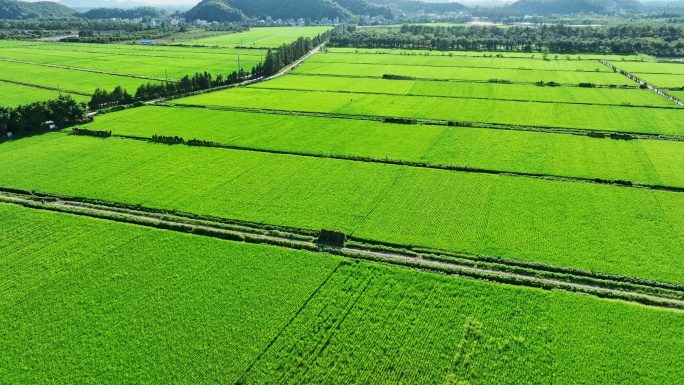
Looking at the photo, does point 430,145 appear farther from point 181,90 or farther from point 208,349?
point 181,90

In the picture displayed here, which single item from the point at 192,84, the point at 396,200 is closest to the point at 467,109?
the point at 396,200

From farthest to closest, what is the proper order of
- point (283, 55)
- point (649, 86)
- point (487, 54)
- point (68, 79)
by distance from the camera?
point (487, 54), point (283, 55), point (68, 79), point (649, 86)

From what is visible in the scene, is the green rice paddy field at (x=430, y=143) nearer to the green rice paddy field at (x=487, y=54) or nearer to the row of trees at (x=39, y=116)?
the row of trees at (x=39, y=116)

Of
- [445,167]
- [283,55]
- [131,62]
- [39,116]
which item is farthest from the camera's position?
[131,62]

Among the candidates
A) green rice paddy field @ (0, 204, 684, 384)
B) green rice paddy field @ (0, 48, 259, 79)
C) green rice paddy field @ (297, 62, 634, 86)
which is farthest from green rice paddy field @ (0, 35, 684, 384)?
green rice paddy field @ (0, 48, 259, 79)

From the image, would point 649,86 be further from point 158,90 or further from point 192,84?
point 158,90

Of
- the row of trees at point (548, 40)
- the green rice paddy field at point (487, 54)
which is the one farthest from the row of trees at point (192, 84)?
the row of trees at point (548, 40)
